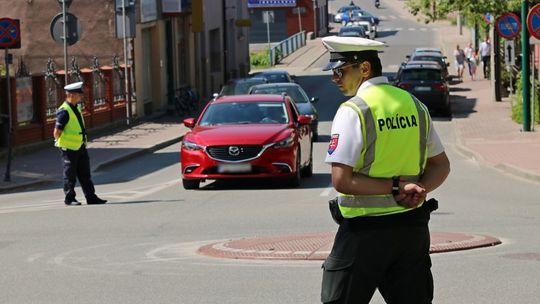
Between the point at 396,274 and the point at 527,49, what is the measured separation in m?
27.0

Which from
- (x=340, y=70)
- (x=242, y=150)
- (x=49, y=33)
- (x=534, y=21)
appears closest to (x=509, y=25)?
(x=534, y=21)

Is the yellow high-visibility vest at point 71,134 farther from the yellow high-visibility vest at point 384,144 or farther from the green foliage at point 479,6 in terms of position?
the green foliage at point 479,6

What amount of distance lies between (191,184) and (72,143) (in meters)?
2.90

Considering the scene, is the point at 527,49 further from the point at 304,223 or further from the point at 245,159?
the point at 304,223

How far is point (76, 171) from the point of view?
18266 mm

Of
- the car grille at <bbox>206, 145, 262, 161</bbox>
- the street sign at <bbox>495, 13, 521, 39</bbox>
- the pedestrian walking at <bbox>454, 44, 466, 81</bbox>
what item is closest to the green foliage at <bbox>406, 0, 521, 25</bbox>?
the street sign at <bbox>495, 13, 521, 39</bbox>

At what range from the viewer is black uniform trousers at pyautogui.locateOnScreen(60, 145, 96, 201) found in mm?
18188

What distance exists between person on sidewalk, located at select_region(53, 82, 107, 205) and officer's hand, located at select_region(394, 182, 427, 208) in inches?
490

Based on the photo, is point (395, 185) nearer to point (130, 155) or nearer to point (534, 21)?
point (534, 21)

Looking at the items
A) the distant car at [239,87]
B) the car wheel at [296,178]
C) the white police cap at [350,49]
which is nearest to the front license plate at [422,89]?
the distant car at [239,87]

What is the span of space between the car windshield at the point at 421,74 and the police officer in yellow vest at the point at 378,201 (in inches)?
1454

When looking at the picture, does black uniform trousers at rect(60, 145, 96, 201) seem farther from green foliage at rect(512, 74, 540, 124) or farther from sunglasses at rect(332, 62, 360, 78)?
green foliage at rect(512, 74, 540, 124)

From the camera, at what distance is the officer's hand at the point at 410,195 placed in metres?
5.89

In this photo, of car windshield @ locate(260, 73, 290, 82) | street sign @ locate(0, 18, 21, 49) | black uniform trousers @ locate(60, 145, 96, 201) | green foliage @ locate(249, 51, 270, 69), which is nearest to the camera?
black uniform trousers @ locate(60, 145, 96, 201)
